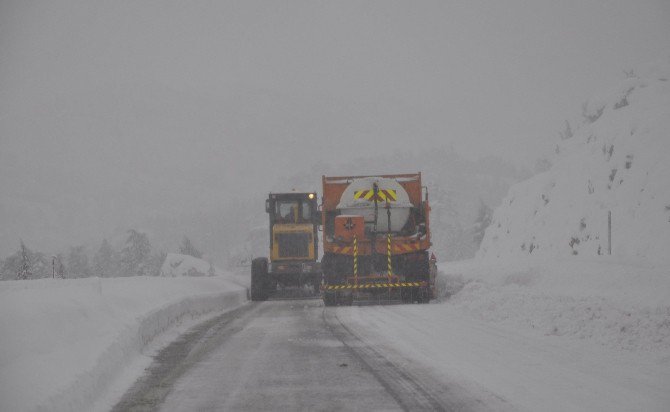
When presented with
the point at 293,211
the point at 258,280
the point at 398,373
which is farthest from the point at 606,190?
the point at 398,373

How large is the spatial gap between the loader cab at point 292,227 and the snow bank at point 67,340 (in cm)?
1354

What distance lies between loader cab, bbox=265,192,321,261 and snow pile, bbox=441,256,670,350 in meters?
9.15

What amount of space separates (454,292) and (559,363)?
10.7 metres

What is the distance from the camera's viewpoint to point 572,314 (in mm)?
9906

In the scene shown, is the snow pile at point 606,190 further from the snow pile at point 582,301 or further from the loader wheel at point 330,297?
the loader wheel at point 330,297

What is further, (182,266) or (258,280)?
(182,266)

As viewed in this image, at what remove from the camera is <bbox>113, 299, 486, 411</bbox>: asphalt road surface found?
545 centimetres

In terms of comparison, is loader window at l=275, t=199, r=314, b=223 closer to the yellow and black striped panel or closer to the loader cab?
the loader cab

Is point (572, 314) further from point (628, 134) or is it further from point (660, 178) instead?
point (628, 134)

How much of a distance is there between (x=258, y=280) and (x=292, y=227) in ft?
8.97

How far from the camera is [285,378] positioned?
662 centimetres

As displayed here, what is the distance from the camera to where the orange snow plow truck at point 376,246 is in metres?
17.3

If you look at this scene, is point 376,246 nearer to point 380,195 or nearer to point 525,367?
point 380,195

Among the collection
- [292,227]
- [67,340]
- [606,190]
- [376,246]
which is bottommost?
[67,340]
